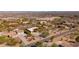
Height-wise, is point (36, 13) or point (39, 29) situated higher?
point (36, 13)

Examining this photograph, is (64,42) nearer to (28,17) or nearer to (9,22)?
(28,17)

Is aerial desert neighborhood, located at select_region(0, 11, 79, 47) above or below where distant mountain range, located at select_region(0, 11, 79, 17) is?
below

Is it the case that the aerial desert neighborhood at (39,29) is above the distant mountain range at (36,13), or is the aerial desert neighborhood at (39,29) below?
below
